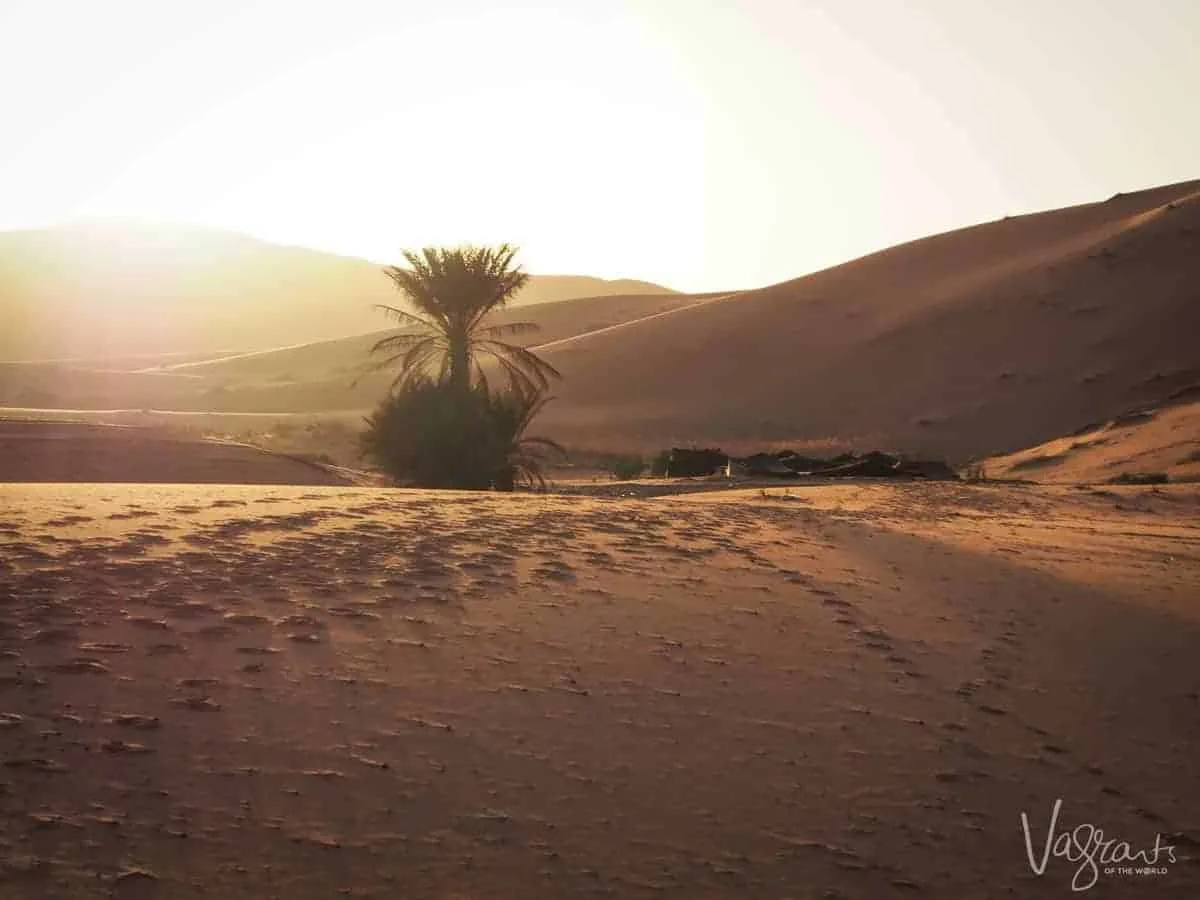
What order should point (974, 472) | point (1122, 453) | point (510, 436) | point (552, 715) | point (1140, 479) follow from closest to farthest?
point (552, 715) < point (1140, 479) < point (510, 436) < point (1122, 453) < point (974, 472)

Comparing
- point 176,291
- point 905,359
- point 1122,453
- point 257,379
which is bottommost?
point 1122,453

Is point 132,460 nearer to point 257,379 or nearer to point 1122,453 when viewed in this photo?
point 1122,453

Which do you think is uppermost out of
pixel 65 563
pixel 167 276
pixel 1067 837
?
pixel 167 276

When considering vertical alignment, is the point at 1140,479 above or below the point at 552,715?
above

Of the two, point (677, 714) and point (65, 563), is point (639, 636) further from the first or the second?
point (65, 563)

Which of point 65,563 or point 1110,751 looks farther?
point 65,563

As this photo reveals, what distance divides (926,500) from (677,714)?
10728 mm

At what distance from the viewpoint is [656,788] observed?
14.7 ft

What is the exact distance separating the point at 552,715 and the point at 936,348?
4265cm

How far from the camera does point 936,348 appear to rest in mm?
45031

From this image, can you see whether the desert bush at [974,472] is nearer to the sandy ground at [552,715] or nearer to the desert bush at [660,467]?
the desert bush at [660,467]

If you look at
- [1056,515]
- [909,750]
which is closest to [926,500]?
[1056,515]

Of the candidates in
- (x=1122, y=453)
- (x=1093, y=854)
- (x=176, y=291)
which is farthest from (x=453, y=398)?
(x=176, y=291)

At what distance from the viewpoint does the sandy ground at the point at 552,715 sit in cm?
385
